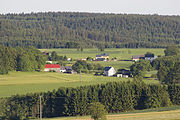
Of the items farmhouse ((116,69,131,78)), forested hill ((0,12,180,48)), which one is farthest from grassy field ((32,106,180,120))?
forested hill ((0,12,180,48))

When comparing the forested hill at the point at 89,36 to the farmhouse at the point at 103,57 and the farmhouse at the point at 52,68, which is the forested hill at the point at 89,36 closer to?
the farmhouse at the point at 103,57

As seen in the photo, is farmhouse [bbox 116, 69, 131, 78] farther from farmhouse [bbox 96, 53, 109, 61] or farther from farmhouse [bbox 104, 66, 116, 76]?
farmhouse [bbox 96, 53, 109, 61]

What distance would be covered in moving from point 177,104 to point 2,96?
62.7 ft

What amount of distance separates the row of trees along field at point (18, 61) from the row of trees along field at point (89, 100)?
27998 mm

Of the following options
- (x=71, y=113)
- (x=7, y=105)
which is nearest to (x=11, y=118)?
(x=7, y=105)

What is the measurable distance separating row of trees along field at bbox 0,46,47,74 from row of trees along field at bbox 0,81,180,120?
91.9 feet

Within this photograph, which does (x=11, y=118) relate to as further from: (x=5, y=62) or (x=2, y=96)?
(x=5, y=62)

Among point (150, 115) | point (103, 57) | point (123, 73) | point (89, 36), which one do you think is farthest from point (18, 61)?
point (89, 36)

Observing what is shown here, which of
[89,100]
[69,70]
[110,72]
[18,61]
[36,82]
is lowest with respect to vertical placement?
[89,100]

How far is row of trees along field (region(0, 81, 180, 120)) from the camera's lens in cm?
4788

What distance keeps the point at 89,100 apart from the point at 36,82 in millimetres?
18482

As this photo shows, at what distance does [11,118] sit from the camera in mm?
46500

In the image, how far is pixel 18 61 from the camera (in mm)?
81938

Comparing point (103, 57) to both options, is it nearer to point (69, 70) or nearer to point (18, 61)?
point (69, 70)
